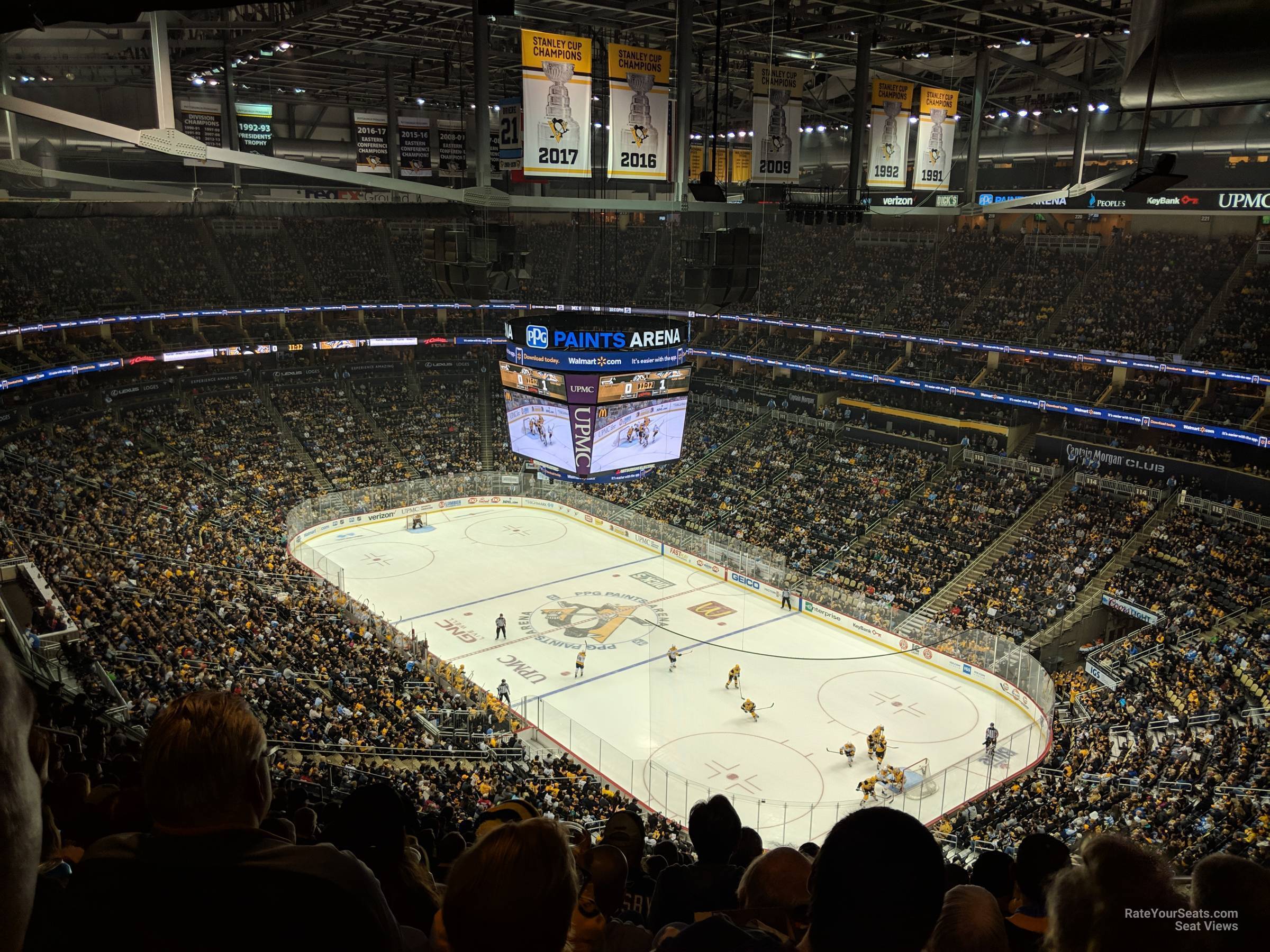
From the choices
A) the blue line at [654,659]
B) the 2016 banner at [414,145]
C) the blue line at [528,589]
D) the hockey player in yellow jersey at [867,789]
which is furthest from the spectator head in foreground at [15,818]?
the 2016 banner at [414,145]

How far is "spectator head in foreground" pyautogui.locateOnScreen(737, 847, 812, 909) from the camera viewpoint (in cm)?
350

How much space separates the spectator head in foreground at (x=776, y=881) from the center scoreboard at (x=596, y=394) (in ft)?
52.8

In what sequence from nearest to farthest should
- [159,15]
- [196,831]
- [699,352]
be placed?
[196,831] → [159,15] → [699,352]

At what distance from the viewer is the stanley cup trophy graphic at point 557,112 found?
1720 cm

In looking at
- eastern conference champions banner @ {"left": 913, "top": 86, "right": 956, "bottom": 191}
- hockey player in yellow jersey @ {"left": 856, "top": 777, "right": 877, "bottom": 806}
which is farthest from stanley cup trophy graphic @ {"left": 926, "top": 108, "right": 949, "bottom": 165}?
hockey player in yellow jersey @ {"left": 856, "top": 777, "right": 877, "bottom": 806}

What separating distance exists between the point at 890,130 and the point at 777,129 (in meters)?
3.04

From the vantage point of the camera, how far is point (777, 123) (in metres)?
21.0

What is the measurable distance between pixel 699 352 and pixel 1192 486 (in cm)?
2302

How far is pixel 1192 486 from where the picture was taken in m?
27.7

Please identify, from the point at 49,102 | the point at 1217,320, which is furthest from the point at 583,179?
the point at 49,102

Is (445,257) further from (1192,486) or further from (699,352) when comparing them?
(699,352)

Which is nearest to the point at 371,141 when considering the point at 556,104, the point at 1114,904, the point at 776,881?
the point at 556,104

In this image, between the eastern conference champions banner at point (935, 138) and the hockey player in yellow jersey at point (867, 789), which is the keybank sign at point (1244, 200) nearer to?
the eastern conference champions banner at point (935, 138)

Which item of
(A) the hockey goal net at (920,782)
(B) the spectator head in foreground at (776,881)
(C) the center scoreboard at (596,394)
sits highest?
(B) the spectator head in foreground at (776,881)
